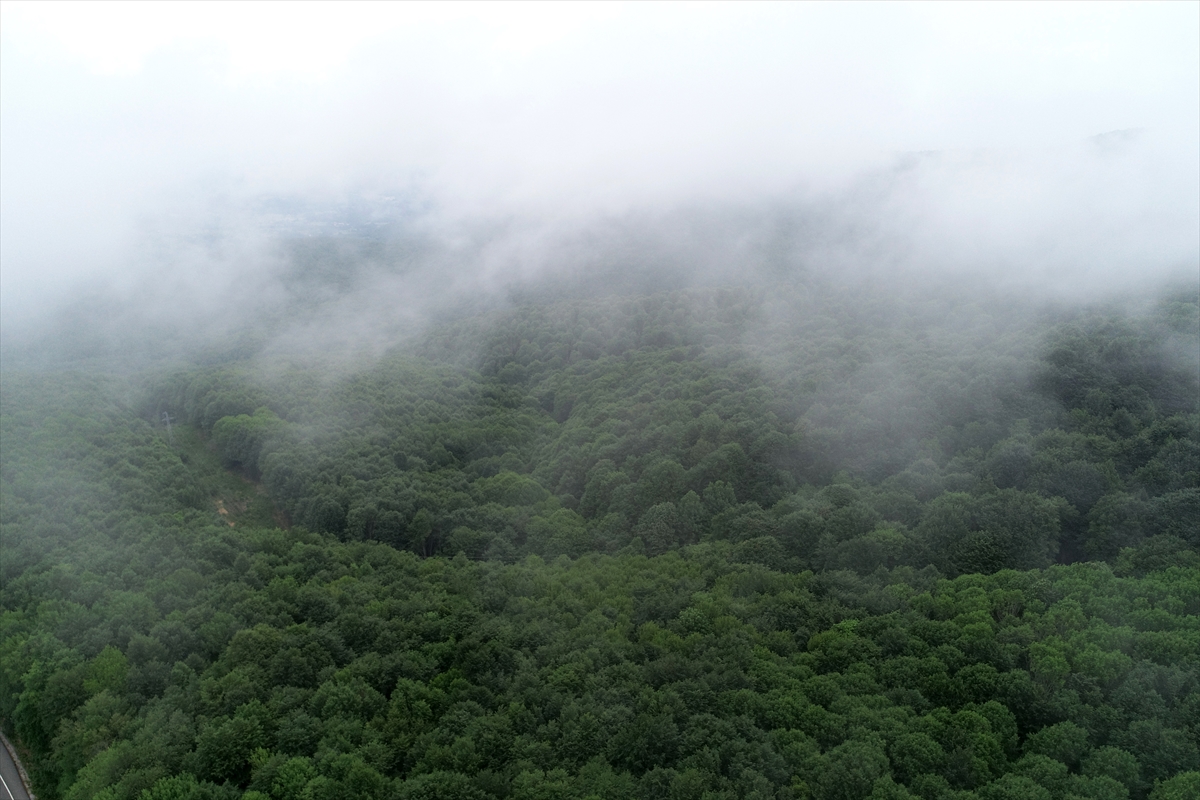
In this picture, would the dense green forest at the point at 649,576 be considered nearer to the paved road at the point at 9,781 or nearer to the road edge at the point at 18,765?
the road edge at the point at 18,765

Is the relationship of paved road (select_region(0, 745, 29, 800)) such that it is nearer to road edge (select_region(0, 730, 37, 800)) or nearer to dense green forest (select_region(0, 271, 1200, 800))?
road edge (select_region(0, 730, 37, 800))

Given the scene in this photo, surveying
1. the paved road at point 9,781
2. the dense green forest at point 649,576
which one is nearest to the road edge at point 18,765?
the paved road at point 9,781

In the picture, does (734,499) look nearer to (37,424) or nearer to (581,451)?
(581,451)

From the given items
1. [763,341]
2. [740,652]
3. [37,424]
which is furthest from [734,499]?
[37,424]

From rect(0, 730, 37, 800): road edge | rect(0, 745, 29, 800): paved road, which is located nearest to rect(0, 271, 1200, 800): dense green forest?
rect(0, 730, 37, 800): road edge

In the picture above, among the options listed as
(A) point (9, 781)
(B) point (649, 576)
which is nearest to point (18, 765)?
(A) point (9, 781)

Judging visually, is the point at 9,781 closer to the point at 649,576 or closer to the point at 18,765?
the point at 18,765
